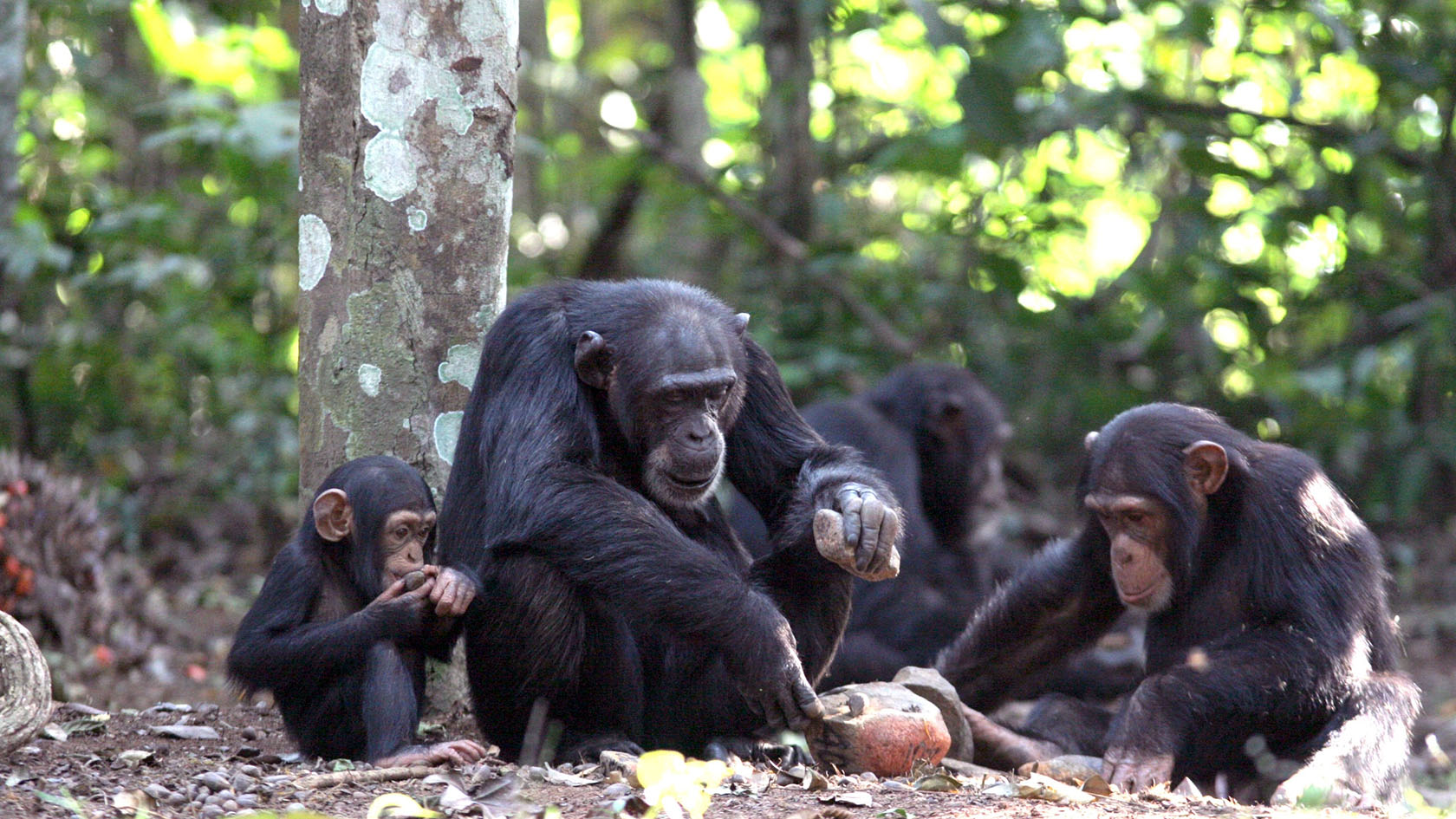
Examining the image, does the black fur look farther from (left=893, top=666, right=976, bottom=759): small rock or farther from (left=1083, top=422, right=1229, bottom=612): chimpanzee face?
(left=1083, top=422, right=1229, bottom=612): chimpanzee face

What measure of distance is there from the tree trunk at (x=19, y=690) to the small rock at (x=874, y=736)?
88.6 inches

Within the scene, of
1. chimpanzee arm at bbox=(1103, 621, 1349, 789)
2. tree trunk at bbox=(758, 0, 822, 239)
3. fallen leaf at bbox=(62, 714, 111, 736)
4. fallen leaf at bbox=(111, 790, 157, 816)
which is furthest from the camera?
tree trunk at bbox=(758, 0, 822, 239)

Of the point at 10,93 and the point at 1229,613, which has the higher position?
the point at 10,93

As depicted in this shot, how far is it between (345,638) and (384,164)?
5.65 ft

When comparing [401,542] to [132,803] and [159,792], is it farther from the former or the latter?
[132,803]

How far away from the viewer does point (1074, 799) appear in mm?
3973

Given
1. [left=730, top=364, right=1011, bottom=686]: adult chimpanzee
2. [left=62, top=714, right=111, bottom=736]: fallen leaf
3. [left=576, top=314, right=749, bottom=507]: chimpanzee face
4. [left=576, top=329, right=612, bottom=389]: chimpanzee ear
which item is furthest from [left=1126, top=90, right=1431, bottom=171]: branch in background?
[left=62, top=714, right=111, bottom=736]: fallen leaf

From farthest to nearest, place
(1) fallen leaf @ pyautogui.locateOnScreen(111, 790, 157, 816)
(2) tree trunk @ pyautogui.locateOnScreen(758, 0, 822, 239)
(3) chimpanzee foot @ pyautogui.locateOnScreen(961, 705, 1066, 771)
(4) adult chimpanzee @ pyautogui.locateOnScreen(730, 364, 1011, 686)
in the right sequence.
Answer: (2) tree trunk @ pyautogui.locateOnScreen(758, 0, 822, 239)
(4) adult chimpanzee @ pyautogui.locateOnScreen(730, 364, 1011, 686)
(3) chimpanzee foot @ pyautogui.locateOnScreen(961, 705, 1066, 771)
(1) fallen leaf @ pyautogui.locateOnScreen(111, 790, 157, 816)

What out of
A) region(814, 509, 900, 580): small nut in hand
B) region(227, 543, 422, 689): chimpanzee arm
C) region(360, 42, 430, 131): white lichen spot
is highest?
region(360, 42, 430, 131): white lichen spot

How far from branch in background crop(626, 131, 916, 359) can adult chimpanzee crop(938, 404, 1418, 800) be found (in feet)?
14.7

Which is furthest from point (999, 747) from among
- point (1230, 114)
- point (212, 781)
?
point (1230, 114)

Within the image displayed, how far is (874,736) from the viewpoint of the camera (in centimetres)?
426

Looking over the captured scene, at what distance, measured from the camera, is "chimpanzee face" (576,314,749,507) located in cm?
437

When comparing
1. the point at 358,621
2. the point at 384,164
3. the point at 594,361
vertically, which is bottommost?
the point at 358,621
